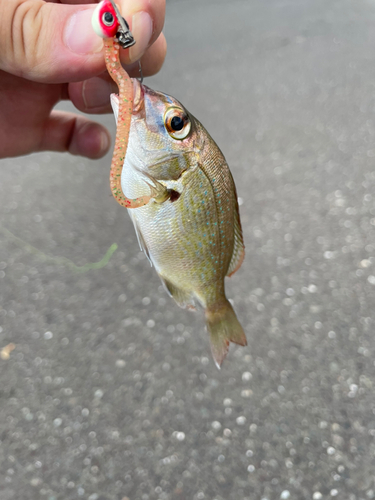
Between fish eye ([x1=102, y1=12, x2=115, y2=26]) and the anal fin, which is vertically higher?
fish eye ([x1=102, y1=12, x2=115, y2=26])

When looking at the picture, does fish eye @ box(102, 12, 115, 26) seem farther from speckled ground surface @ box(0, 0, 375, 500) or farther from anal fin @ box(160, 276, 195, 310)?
speckled ground surface @ box(0, 0, 375, 500)

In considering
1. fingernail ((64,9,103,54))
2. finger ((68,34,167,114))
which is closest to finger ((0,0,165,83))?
fingernail ((64,9,103,54))

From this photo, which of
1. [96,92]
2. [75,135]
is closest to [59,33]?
[96,92]

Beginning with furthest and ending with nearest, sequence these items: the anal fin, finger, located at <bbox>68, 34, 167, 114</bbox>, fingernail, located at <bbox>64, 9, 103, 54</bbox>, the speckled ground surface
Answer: the speckled ground surface, finger, located at <bbox>68, 34, 167, 114</bbox>, the anal fin, fingernail, located at <bbox>64, 9, 103, 54</bbox>

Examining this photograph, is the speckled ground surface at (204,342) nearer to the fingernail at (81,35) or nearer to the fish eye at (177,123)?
the fish eye at (177,123)

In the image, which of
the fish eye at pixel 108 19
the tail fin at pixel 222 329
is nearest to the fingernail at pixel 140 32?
the fish eye at pixel 108 19

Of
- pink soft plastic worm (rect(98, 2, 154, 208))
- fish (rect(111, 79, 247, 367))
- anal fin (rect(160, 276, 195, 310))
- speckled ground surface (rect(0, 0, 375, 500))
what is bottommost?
speckled ground surface (rect(0, 0, 375, 500))
